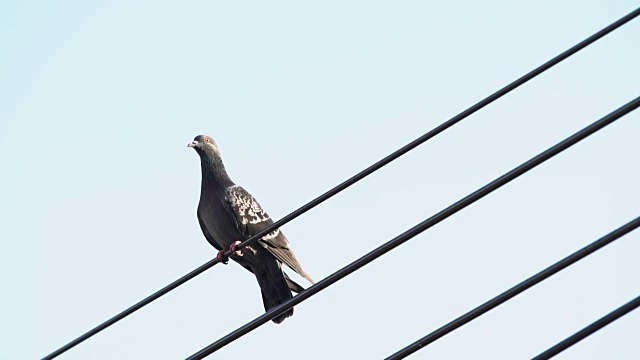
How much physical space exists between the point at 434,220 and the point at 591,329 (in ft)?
3.49

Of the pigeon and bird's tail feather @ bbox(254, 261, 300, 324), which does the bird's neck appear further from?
bird's tail feather @ bbox(254, 261, 300, 324)

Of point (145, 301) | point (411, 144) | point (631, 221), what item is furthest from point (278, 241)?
point (631, 221)

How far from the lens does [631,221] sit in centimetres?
380

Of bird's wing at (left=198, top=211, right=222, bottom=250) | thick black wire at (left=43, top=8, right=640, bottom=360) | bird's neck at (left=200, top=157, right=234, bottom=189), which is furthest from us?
bird's neck at (left=200, top=157, right=234, bottom=189)

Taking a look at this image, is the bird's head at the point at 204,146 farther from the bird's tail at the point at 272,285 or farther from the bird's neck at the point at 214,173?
the bird's tail at the point at 272,285

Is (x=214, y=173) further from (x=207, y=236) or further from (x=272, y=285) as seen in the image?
(x=272, y=285)

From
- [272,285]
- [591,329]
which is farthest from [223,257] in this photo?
[591,329]

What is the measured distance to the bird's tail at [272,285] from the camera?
8.82m

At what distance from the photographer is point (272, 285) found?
29.2 ft

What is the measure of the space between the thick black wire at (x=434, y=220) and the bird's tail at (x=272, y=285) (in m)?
3.64

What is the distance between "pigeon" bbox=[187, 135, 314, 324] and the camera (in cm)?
886

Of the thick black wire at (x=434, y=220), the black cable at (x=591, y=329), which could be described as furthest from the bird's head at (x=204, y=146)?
the black cable at (x=591, y=329)

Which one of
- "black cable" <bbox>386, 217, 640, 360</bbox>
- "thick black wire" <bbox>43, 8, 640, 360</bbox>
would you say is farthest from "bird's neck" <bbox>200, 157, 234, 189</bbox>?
"black cable" <bbox>386, 217, 640, 360</bbox>

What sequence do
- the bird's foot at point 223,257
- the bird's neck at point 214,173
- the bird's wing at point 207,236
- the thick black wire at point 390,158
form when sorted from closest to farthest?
the thick black wire at point 390,158 < the bird's foot at point 223,257 < the bird's wing at point 207,236 < the bird's neck at point 214,173
